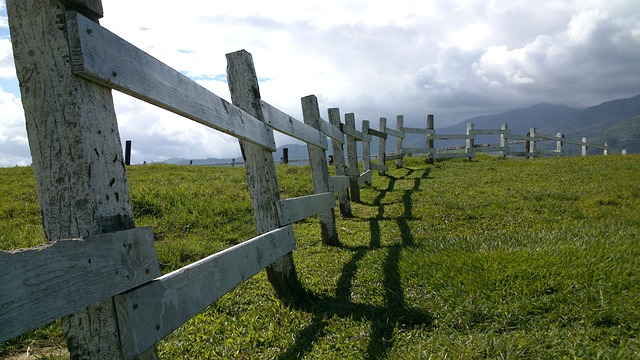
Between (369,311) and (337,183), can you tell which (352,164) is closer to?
(337,183)

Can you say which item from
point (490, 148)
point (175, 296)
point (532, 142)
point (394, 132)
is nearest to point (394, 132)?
point (394, 132)

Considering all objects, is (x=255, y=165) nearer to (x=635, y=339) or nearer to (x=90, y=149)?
(x=90, y=149)

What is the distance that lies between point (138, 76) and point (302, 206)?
305cm

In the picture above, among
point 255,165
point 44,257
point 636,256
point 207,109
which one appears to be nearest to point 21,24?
point 44,257

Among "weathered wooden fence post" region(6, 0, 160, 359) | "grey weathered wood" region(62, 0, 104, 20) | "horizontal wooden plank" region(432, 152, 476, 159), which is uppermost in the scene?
"grey weathered wood" region(62, 0, 104, 20)

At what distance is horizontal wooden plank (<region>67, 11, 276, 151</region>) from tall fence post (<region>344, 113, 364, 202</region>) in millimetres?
7518

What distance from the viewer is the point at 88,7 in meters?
2.01

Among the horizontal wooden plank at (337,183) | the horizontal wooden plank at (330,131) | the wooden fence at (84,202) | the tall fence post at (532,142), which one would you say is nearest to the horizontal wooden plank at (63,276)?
the wooden fence at (84,202)

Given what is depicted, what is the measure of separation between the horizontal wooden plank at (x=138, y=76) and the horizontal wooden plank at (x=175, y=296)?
938 mm

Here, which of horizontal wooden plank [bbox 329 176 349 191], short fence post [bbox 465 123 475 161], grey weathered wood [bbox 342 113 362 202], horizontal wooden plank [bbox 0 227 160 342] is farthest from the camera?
short fence post [bbox 465 123 475 161]

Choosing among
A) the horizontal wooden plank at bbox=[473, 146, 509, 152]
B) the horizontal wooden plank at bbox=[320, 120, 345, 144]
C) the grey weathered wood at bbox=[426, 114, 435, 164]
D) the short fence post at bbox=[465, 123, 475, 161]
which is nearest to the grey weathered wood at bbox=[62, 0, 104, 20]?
the horizontal wooden plank at bbox=[320, 120, 345, 144]

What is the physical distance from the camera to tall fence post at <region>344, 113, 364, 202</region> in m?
10.9

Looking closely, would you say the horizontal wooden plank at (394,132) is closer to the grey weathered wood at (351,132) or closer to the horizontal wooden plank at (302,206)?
the grey weathered wood at (351,132)

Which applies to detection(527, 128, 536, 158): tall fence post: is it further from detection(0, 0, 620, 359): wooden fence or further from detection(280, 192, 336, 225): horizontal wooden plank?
detection(0, 0, 620, 359): wooden fence
